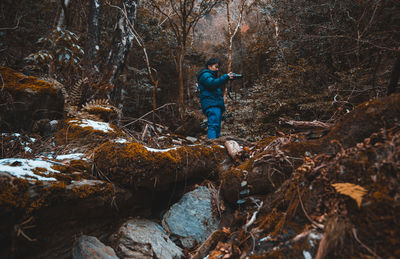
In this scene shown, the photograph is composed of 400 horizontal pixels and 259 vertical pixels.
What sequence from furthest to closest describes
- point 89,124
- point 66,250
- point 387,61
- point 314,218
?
point 387,61, point 89,124, point 66,250, point 314,218

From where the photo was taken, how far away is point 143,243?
2.13 m

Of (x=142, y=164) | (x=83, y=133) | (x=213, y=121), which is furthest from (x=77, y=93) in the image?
(x=142, y=164)

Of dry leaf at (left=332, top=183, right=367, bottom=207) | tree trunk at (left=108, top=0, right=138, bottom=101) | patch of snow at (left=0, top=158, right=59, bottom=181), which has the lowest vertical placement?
patch of snow at (left=0, top=158, right=59, bottom=181)

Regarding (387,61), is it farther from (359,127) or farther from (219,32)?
(219,32)

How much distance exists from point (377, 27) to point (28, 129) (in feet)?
28.8

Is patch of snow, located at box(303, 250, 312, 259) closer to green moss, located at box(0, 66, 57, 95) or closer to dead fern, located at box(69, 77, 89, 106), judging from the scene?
green moss, located at box(0, 66, 57, 95)

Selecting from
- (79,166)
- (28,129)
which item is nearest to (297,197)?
(79,166)

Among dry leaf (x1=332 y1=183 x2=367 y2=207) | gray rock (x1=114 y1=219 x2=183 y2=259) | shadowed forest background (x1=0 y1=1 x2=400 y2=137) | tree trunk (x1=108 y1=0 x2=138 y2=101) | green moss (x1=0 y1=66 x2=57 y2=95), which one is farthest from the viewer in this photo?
tree trunk (x1=108 y1=0 x2=138 y2=101)

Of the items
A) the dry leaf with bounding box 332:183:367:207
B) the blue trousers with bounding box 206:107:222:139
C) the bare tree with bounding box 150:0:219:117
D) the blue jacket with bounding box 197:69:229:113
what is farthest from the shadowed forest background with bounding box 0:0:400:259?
the bare tree with bounding box 150:0:219:117

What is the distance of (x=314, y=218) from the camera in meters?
1.52

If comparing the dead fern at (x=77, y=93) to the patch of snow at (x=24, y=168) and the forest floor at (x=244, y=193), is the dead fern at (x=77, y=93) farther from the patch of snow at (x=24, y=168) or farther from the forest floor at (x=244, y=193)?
the patch of snow at (x=24, y=168)

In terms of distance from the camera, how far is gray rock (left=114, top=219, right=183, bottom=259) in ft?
6.74

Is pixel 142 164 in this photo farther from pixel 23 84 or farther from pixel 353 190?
pixel 23 84

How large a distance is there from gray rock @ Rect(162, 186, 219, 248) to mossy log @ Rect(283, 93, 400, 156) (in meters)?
1.26
